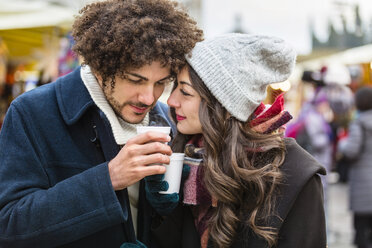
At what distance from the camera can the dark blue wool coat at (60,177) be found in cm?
172

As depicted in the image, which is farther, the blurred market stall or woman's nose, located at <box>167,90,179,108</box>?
the blurred market stall

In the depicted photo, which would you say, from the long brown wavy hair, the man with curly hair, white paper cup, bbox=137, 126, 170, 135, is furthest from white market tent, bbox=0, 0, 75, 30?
white paper cup, bbox=137, 126, 170, 135

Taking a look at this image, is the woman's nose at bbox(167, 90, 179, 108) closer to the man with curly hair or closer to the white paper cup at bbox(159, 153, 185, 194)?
the man with curly hair

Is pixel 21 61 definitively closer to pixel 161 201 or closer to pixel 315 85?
pixel 315 85

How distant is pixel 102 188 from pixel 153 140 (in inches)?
12.5

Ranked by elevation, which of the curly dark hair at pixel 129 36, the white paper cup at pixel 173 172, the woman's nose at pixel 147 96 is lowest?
the white paper cup at pixel 173 172

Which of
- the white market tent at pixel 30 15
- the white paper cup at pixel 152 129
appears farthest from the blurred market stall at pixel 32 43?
the white paper cup at pixel 152 129

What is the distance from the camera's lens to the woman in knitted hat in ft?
6.31

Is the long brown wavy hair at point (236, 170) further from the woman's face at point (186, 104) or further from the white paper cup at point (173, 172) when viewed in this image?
the white paper cup at point (173, 172)

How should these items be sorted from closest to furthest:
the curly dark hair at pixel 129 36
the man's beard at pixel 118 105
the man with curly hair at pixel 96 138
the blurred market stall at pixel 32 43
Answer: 1. the man with curly hair at pixel 96 138
2. the curly dark hair at pixel 129 36
3. the man's beard at pixel 118 105
4. the blurred market stall at pixel 32 43

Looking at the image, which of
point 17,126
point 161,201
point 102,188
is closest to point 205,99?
point 161,201

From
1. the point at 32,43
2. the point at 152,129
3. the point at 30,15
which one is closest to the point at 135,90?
the point at 152,129

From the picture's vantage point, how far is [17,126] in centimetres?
191

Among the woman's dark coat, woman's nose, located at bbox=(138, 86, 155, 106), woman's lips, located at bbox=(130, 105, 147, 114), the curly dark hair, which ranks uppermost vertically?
the curly dark hair
